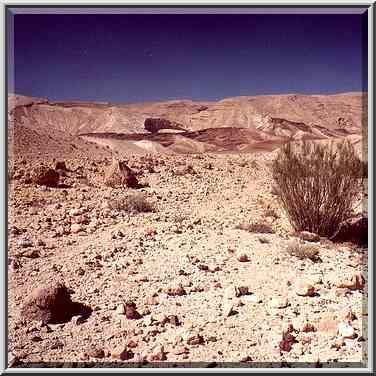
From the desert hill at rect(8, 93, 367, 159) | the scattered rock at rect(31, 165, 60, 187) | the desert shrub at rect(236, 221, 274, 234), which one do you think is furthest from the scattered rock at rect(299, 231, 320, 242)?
the desert hill at rect(8, 93, 367, 159)

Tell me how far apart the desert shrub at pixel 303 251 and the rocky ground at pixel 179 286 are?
0.21ft

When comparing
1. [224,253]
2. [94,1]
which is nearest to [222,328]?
[224,253]

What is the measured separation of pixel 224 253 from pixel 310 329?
1.44m

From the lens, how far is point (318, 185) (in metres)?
5.62

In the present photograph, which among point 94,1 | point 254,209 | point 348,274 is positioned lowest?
point 348,274

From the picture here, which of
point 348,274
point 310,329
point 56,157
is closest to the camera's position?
point 310,329

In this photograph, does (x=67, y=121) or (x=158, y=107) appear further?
(x=158, y=107)

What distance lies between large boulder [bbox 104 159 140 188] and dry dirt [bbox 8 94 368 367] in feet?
1.72

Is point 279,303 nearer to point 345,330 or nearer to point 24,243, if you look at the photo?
point 345,330

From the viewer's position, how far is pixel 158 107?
2562 centimetres

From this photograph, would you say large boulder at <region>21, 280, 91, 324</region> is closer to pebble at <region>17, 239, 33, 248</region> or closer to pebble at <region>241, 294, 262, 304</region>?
pebble at <region>17, 239, 33, 248</region>

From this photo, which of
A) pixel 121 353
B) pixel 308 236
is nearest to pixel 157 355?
pixel 121 353

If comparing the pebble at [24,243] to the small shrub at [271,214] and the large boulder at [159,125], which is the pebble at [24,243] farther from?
the large boulder at [159,125]

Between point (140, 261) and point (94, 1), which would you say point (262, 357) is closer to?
point (140, 261)
